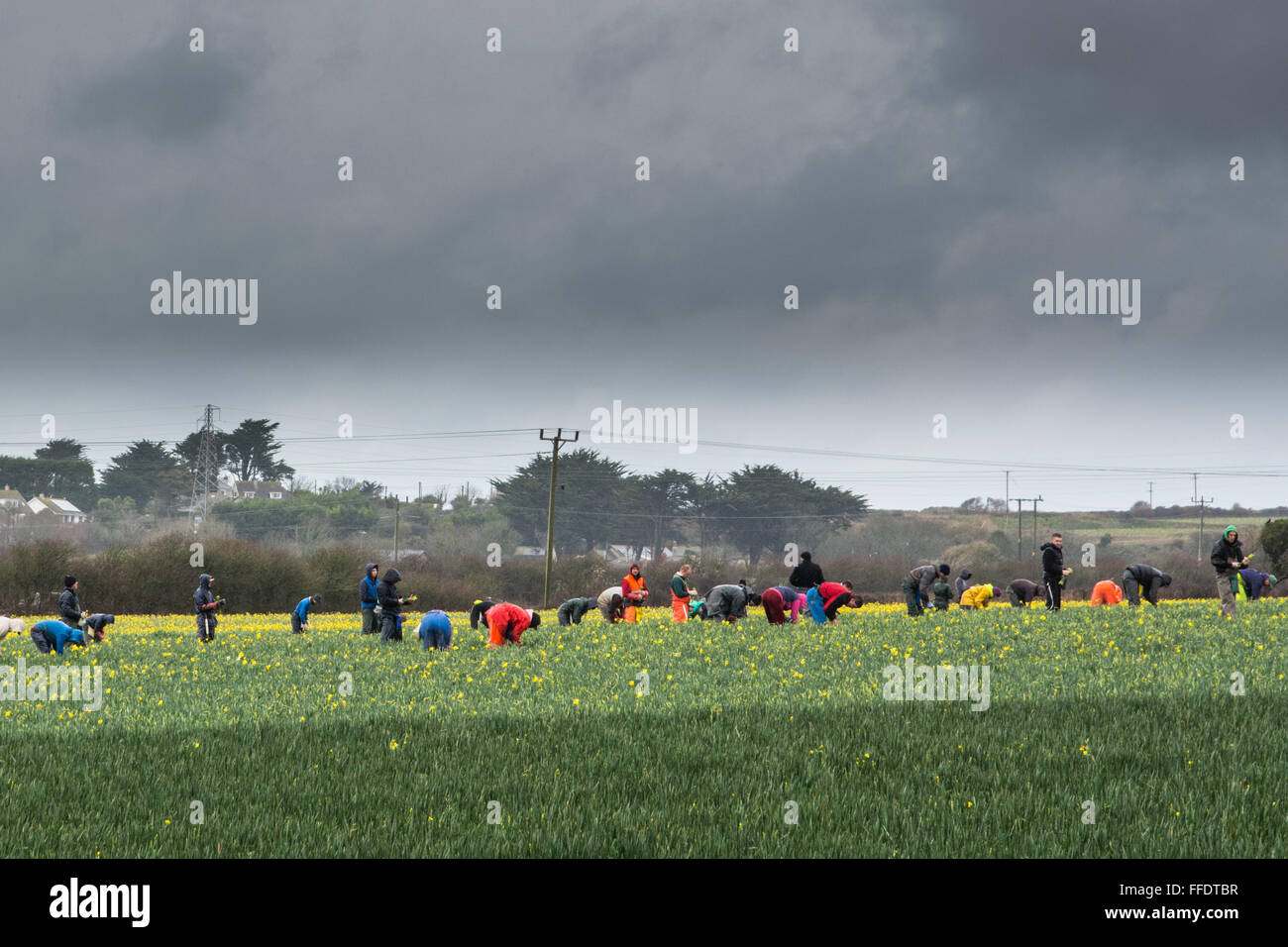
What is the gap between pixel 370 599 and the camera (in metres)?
24.0

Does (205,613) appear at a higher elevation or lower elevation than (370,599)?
lower

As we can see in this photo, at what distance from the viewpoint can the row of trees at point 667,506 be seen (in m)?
102

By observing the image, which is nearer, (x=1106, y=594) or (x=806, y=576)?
(x=806, y=576)

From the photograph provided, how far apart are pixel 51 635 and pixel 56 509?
10626 cm

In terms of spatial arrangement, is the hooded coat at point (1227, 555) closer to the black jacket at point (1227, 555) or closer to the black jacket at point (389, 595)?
the black jacket at point (1227, 555)

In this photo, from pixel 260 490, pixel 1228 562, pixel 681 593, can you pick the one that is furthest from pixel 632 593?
pixel 260 490

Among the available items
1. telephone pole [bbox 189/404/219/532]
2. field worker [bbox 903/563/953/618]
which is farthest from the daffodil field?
telephone pole [bbox 189/404/219/532]

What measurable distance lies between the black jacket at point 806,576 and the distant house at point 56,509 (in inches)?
4145

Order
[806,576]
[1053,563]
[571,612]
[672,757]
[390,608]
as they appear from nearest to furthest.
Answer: [672,757] < [390,608] < [806,576] < [1053,563] < [571,612]

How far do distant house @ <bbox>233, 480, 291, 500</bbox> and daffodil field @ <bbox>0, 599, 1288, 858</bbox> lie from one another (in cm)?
9003

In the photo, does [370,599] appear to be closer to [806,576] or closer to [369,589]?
[369,589]

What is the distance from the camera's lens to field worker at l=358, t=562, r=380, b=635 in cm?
2350

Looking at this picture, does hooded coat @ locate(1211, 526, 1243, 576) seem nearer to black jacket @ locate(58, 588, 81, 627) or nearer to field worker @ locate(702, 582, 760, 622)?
field worker @ locate(702, 582, 760, 622)

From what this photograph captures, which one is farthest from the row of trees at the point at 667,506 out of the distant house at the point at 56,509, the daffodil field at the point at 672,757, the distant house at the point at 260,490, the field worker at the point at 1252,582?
the daffodil field at the point at 672,757
